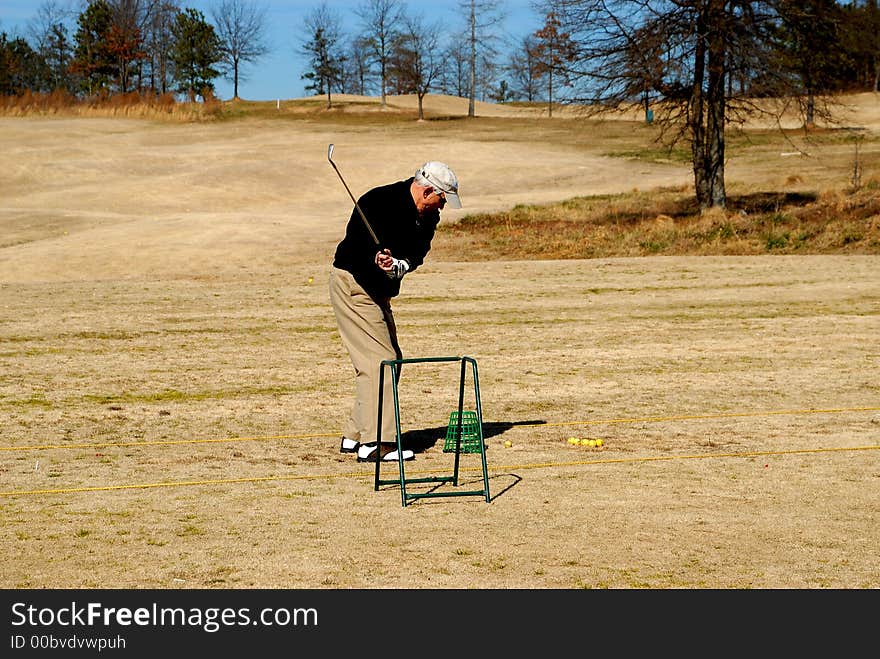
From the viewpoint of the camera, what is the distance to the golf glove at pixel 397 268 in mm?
8305

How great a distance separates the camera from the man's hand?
8234 mm

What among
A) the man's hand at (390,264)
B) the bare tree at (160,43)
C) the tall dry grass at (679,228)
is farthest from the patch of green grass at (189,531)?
the bare tree at (160,43)

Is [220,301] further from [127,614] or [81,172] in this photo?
[81,172]

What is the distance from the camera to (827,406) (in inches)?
440

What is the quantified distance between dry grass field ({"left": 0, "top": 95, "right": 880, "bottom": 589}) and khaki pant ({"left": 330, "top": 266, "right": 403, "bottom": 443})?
15.1 inches

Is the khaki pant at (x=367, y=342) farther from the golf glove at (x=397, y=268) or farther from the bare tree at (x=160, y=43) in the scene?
the bare tree at (x=160, y=43)

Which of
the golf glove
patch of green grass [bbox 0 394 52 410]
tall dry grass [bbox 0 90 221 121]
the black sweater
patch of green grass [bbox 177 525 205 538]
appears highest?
tall dry grass [bbox 0 90 221 121]

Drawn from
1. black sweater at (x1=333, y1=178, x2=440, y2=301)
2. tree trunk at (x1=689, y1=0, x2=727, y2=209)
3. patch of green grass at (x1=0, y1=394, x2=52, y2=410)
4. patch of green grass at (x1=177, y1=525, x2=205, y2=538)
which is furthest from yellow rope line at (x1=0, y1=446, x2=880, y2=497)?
tree trunk at (x1=689, y1=0, x2=727, y2=209)

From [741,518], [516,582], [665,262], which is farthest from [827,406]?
[665,262]

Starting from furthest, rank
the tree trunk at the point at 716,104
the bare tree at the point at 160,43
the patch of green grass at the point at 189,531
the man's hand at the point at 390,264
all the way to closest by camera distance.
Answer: the bare tree at the point at 160,43 → the tree trunk at the point at 716,104 → the man's hand at the point at 390,264 → the patch of green grass at the point at 189,531

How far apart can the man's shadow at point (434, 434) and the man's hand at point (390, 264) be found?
166 centimetres

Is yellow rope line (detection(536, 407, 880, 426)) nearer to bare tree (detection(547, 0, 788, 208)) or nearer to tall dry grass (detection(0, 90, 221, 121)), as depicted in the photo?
bare tree (detection(547, 0, 788, 208))

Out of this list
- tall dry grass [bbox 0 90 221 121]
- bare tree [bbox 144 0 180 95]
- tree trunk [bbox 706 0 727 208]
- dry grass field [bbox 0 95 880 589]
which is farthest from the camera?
bare tree [bbox 144 0 180 95]

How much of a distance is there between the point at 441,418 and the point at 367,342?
2249mm
